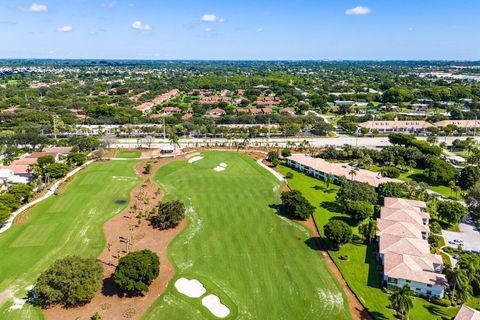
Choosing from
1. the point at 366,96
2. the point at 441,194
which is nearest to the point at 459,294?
the point at 441,194

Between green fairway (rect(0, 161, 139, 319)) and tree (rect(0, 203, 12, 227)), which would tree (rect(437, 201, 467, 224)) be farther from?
tree (rect(0, 203, 12, 227))

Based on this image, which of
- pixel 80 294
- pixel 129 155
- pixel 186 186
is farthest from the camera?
pixel 129 155

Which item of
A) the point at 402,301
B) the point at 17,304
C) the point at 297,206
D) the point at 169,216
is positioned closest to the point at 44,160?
the point at 169,216

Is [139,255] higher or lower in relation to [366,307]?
higher

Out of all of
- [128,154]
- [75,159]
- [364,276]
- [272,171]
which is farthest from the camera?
[128,154]

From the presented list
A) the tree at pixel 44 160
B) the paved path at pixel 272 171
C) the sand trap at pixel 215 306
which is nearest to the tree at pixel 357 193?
the paved path at pixel 272 171

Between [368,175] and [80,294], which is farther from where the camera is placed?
[368,175]

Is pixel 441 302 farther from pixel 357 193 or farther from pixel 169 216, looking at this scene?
pixel 169 216

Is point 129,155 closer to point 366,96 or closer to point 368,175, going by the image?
point 368,175
